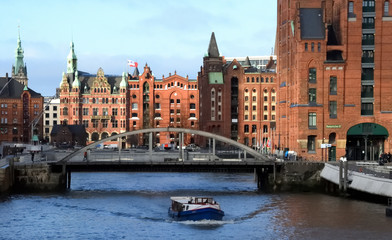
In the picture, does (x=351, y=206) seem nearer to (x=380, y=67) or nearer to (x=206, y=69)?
(x=380, y=67)

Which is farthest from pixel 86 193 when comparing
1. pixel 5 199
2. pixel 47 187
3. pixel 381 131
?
pixel 381 131

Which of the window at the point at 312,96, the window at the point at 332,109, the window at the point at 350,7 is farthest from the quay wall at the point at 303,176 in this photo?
the window at the point at 350,7

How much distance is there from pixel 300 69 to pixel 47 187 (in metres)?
44.4

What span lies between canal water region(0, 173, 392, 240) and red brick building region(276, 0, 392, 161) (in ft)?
75.8

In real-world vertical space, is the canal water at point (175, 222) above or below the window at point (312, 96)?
below

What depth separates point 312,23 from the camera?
11450cm

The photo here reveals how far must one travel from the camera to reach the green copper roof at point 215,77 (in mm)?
193875

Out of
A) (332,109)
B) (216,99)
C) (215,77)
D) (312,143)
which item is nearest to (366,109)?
(332,109)

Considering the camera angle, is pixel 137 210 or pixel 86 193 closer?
pixel 137 210

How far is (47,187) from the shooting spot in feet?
297

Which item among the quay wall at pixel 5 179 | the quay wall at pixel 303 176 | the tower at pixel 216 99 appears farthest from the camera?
the tower at pixel 216 99

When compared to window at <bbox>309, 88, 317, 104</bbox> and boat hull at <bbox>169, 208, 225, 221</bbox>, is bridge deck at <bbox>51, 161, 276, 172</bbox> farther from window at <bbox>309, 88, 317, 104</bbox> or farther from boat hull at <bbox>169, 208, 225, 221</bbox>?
window at <bbox>309, 88, 317, 104</bbox>

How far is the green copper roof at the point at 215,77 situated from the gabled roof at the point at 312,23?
7898 centimetres

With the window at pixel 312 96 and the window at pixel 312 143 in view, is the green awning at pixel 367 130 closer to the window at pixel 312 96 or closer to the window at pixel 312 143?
the window at pixel 312 143
